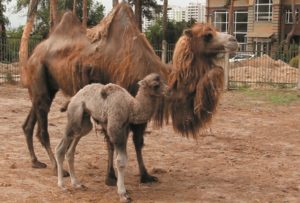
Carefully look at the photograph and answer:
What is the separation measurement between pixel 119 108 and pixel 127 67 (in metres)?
0.92

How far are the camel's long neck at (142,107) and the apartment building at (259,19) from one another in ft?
145

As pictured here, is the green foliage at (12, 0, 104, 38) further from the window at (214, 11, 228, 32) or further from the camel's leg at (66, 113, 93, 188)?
the camel's leg at (66, 113, 93, 188)

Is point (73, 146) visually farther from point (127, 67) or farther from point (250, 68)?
point (250, 68)

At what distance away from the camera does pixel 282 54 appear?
26375 mm

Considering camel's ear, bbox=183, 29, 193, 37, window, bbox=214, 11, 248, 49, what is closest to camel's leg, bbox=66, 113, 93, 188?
camel's ear, bbox=183, 29, 193, 37

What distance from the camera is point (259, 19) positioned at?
53219mm

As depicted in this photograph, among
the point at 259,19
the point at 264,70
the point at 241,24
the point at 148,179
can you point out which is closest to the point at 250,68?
the point at 264,70

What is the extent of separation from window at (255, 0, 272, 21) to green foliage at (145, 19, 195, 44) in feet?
46.3

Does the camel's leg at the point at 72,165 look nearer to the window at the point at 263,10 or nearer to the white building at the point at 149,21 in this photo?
the white building at the point at 149,21

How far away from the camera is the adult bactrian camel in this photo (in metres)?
6.16

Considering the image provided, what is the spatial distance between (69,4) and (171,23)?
857 cm

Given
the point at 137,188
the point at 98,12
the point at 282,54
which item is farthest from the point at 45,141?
the point at 98,12

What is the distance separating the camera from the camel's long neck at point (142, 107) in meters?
5.62

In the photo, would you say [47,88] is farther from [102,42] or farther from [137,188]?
[137,188]
